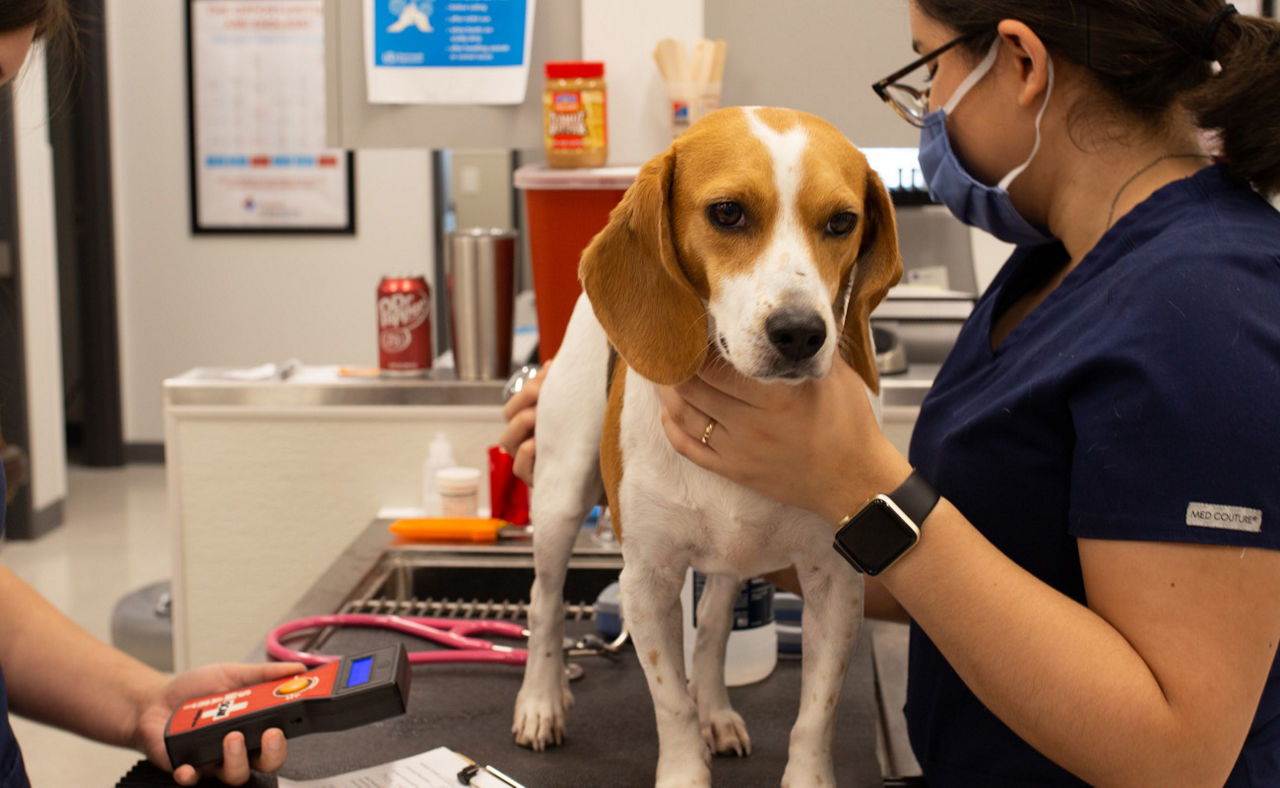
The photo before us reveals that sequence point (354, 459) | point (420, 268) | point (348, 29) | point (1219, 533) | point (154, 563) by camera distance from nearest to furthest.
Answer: point (1219, 533) → point (348, 29) → point (354, 459) → point (154, 563) → point (420, 268)

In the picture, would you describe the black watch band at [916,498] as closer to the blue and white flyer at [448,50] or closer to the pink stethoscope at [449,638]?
the pink stethoscope at [449,638]

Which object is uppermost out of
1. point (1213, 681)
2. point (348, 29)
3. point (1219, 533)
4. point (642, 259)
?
point (348, 29)

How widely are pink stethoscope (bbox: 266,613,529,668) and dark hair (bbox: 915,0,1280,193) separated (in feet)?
2.80

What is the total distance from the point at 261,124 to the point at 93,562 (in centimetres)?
229

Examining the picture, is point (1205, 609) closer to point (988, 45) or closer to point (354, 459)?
point (988, 45)

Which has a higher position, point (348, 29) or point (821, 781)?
point (348, 29)

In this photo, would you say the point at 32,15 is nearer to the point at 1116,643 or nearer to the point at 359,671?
the point at 359,671

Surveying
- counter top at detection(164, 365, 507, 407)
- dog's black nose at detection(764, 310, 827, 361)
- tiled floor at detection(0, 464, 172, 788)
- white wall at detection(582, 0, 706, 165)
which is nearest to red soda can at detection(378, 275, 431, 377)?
counter top at detection(164, 365, 507, 407)

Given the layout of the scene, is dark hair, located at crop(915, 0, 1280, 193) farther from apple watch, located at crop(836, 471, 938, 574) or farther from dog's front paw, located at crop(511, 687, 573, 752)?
dog's front paw, located at crop(511, 687, 573, 752)

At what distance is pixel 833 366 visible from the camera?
0.98 m

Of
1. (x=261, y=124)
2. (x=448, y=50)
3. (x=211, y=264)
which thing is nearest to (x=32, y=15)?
(x=448, y=50)

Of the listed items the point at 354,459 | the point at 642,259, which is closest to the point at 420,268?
the point at 354,459

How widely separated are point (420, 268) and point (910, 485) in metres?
4.99

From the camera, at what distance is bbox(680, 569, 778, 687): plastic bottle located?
1.37 m
